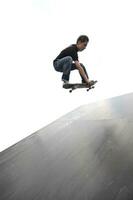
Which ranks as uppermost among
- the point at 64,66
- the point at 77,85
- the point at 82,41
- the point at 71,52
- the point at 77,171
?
the point at 82,41

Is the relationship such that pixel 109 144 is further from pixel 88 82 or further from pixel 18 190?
pixel 18 190

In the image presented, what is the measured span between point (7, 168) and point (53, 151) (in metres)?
1.25

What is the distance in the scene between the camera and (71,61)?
4805 mm

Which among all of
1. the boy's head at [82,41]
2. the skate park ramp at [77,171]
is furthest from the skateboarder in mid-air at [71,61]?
the skate park ramp at [77,171]

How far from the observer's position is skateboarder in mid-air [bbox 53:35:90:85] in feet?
14.9

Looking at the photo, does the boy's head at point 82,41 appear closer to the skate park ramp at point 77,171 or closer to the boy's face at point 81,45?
the boy's face at point 81,45

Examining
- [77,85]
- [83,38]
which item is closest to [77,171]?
[77,85]

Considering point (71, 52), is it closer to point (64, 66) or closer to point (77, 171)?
point (64, 66)

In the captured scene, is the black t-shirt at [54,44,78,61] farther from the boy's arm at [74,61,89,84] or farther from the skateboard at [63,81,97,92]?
the skateboard at [63,81,97,92]

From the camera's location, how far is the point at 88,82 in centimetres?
520

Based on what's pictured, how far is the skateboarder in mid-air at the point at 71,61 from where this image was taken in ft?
14.9

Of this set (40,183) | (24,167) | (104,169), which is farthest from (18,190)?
(104,169)

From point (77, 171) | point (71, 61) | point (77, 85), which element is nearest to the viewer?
point (77, 171)

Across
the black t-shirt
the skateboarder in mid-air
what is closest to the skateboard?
the skateboarder in mid-air
